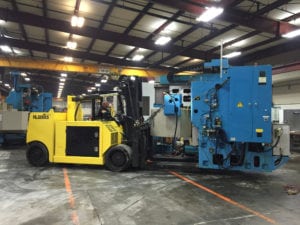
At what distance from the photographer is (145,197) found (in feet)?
17.6

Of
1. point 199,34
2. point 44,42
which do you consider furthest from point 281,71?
point 44,42

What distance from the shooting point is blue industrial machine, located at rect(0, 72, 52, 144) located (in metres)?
13.3

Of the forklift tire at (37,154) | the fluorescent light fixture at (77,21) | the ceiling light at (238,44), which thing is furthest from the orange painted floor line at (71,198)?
the ceiling light at (238,44)

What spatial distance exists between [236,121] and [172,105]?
1900 mm

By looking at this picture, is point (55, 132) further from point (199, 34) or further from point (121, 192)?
point (199, 34)

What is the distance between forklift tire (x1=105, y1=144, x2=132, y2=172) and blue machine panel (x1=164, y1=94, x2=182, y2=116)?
1472 millimetres

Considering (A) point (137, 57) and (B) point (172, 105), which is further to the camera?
(A) point (137, 57)

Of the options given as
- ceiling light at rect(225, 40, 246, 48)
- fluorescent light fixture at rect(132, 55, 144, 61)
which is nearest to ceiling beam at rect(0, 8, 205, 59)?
ceiling light at rect(225, 40, 246, 48)

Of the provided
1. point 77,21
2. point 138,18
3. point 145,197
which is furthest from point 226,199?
point 77,21

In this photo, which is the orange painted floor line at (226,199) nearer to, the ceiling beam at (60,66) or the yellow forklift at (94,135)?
the yellow forklift at (94,135)

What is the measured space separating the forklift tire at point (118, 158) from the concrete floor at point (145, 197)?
0.24 metres

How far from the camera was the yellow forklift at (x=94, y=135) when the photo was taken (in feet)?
25.8

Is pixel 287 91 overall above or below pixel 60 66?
below

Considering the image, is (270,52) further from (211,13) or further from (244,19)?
(211,13)
